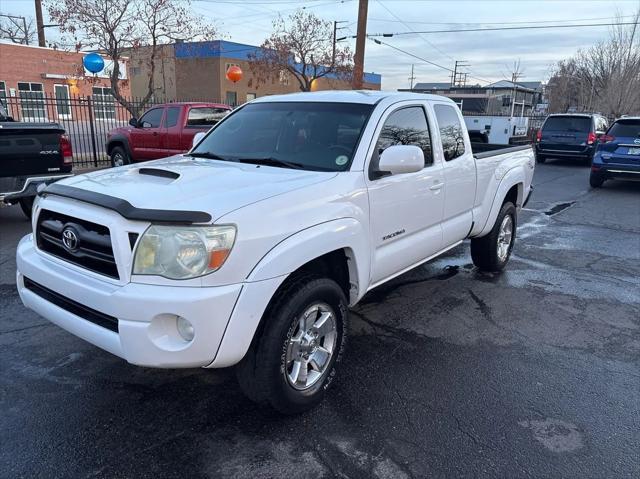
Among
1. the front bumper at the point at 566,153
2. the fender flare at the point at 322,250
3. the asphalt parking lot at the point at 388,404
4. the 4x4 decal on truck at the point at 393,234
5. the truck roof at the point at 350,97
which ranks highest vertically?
the truck roof at the point at 350,97

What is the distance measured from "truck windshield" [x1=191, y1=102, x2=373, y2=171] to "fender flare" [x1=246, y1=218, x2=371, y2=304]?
499 mm

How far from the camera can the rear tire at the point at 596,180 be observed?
1288cm

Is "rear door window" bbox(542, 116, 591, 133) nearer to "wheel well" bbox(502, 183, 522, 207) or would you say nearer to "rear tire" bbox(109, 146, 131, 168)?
"wheel well" bbox(502, 183, 522, 207)

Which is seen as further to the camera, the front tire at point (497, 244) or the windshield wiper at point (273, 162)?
the front tire at point (497, 244)

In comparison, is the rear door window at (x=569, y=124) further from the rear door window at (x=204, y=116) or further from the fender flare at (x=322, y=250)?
the fender flare at (x=322, y=250)

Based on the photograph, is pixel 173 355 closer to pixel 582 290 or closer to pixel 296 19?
pixel 582 290

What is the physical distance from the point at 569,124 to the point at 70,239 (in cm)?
1857

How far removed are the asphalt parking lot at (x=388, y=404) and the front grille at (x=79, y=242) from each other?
3.07 ft

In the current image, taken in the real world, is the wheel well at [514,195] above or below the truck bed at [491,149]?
below

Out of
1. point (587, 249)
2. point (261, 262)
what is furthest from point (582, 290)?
point (261, 262)

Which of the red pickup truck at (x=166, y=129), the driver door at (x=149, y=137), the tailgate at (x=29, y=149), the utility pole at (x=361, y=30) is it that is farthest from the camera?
the utility pole at (x=361, y=30)

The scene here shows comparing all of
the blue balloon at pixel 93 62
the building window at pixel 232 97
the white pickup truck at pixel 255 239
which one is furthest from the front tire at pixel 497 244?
the building window at pixel 232 97

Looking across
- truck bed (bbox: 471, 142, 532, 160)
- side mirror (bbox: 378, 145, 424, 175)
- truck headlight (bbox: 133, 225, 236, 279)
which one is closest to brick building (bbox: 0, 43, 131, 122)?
truck bed (bbox: 471, 142, 532, 160)

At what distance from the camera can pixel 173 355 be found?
8.43ft
